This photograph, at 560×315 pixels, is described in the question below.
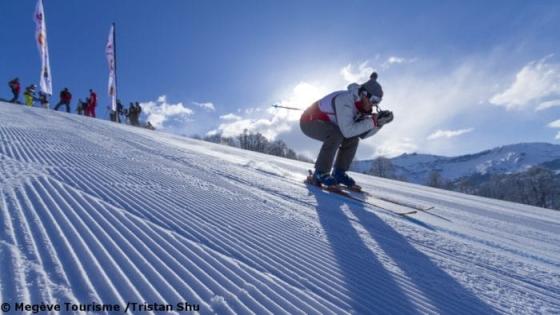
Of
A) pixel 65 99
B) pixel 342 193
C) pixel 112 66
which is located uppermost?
pixel 112 66

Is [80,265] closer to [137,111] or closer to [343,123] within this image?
[343,123]

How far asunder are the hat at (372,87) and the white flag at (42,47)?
1698 cm

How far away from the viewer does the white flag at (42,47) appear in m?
15.9

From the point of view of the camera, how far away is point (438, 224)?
341 centimetres

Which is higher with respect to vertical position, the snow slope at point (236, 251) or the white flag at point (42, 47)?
the white flag at point (42, 47)

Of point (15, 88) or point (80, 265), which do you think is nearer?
point (80, 265)

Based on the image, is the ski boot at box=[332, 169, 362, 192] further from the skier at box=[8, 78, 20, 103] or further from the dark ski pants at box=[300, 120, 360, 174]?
the skier at box=[8, 78, 20, 103]

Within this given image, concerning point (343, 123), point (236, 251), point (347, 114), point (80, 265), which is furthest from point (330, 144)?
point (80, 265)

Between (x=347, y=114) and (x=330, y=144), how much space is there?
492mm

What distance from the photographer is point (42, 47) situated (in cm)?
1593

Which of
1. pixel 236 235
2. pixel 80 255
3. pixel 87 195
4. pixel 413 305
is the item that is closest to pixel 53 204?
pixel 87 195

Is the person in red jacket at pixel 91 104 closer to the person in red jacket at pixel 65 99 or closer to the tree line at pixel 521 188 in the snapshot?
the person in red jacket at pixel 65 99

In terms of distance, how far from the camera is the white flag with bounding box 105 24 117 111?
57.4 ft

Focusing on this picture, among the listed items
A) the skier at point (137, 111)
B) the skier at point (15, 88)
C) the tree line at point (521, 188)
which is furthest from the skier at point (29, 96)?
the tree line at point (521, 188)
